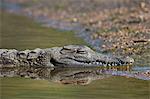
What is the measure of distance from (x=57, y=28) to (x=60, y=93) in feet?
38.9

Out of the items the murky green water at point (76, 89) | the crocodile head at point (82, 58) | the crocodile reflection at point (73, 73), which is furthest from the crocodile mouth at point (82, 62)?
the murky green water at point (76, 89)

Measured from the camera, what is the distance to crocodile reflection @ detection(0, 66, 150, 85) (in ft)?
40.7

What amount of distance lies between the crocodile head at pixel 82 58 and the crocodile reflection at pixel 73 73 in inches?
6.0

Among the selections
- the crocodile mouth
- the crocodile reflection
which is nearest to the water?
the crocodile reflection

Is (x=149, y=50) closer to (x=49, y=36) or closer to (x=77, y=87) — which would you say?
(x=77, y=87)

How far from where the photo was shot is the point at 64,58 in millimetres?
13672

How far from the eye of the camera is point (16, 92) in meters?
11.0

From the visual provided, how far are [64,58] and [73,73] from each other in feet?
2.21

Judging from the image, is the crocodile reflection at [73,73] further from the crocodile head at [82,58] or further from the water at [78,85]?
the crocodile head at [82,58]

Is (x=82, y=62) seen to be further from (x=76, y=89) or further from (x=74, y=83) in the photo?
(x=76, y=89)

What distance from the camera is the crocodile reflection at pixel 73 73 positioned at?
12.4 m

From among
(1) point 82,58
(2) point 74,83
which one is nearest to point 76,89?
(2) point 74,83

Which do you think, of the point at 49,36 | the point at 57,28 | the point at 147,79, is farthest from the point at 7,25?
the point at 147,79

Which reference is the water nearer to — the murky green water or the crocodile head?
the murky green water
